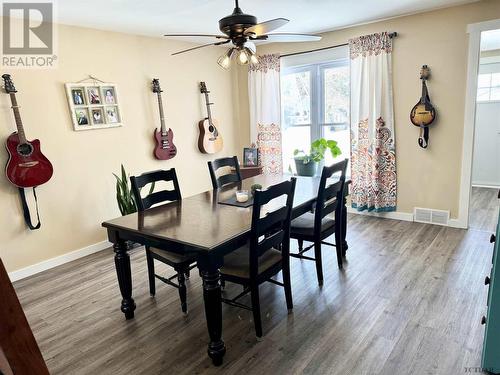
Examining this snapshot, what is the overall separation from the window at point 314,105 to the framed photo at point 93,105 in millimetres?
2376

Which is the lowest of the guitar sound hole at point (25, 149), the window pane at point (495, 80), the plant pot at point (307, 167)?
the plant pot at point (307, 167)

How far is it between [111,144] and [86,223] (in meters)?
0.91

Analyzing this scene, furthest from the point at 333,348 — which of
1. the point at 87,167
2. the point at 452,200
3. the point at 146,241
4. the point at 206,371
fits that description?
the point at 87,167

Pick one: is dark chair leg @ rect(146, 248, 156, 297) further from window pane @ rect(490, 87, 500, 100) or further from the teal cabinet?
window pane @ rect(490, 87, 500, 100)

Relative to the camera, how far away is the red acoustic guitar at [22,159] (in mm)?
3010

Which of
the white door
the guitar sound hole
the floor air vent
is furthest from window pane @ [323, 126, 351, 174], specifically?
the guitar sound hole

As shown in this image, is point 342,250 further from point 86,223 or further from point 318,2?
point 86,223

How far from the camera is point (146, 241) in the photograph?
7.04ft

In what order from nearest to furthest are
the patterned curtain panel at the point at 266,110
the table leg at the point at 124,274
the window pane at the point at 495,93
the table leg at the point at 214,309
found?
the table leg at the point at 214,309 → the table leg at the point at 124,274 → the patterned curtain panel at the point at 266,110 → the window pane at the point at 495,93

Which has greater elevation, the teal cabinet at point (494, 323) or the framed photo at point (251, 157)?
the framed photo at point (251, 157)

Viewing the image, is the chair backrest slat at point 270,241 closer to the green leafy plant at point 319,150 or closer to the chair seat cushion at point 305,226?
the chair seat cushion at point 305,226

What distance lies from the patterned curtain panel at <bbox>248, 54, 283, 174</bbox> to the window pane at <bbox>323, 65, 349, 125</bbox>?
2.29ft

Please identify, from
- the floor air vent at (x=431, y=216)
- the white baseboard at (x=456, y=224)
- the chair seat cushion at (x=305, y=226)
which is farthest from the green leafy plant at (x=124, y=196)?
the white baseboard at (x=456, y=224)

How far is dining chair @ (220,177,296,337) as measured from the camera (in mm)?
2064
